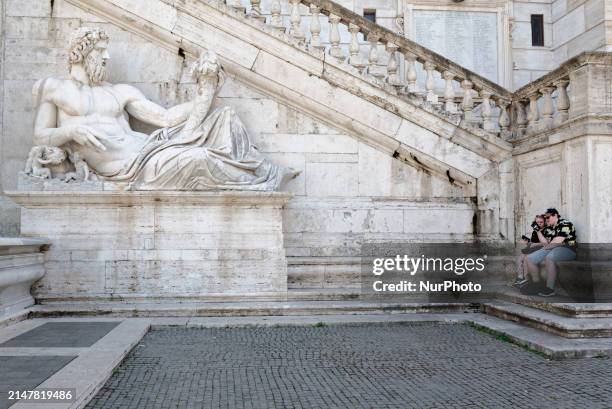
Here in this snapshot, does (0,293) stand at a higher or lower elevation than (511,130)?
lower

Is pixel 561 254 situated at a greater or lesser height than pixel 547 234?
lesser

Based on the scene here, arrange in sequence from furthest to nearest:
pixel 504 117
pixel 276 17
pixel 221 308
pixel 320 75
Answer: pixel 504 117 → pixel 276 17 → pixel 320 75 → pixel 221 308

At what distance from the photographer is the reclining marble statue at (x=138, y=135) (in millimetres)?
7324

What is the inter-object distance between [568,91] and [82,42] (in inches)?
248

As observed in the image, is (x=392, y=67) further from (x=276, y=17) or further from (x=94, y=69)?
(x=94, y=69)

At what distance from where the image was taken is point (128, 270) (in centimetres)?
725

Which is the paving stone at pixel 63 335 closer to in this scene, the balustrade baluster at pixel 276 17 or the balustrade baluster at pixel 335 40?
the balustrade baluster at pixel 276 17

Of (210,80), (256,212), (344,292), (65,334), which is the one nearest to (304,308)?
(344,292)

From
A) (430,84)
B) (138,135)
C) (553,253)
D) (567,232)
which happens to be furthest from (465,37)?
(138,135)

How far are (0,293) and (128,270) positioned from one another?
1.48 m

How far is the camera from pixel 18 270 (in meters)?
6.45

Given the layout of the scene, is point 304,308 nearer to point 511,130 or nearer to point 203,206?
point 203,206

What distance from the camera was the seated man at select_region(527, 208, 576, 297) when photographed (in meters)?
6.71

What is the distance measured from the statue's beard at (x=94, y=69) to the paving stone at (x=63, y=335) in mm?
3249
